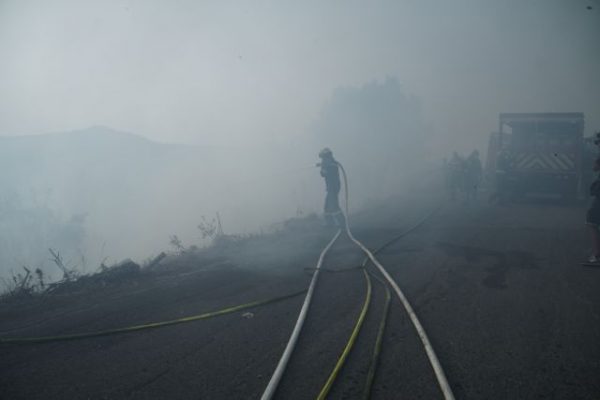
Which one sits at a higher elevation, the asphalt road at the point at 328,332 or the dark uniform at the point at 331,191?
the dark uniform at the point at 331,191

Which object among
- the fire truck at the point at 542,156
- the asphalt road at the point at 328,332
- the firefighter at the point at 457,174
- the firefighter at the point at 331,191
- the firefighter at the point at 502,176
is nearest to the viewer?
the asphalt road at the point at 328,332

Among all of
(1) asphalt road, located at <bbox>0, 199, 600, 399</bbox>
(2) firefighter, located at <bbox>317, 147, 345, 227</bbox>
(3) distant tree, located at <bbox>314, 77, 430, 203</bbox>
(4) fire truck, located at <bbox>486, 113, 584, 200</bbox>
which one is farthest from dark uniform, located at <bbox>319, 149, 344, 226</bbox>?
(3) distant tree, located at <bbox>314, 77, 430, 203</bbox>

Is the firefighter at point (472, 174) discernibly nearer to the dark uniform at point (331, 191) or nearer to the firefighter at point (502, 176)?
the firefighter at point (502, 176)

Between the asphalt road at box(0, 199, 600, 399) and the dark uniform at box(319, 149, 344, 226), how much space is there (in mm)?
4424

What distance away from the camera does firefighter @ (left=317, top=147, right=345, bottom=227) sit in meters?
12.3

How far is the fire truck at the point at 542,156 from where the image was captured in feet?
50.4

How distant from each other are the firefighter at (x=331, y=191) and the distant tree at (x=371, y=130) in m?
21.8

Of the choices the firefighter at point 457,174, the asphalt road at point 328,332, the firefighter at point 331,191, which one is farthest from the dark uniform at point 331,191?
the firefighter at point 457,174

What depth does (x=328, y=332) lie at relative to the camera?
4.21 meters

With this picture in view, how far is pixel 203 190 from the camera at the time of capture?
51.3 meters

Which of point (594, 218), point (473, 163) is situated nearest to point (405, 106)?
point (473, 163)

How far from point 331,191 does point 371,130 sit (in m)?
24.4

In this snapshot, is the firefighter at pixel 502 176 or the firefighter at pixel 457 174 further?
the firefighter at pixel 457 174

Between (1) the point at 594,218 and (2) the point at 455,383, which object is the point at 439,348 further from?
(1) the point at 594,218
